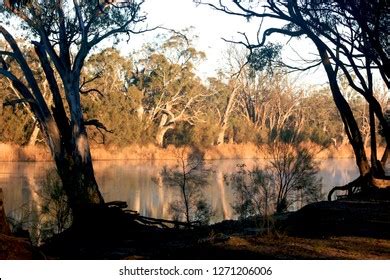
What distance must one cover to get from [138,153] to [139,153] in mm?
66

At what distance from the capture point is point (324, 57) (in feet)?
28.1

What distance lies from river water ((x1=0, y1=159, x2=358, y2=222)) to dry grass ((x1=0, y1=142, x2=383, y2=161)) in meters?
1.40

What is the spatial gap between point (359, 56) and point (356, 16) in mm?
1024

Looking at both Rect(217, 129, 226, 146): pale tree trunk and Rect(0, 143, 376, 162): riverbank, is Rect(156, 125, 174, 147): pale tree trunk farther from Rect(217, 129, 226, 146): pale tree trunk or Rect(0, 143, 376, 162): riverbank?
Rect(217, 129, 226, 146): pale tree trunk

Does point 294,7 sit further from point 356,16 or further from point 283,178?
point 283,178

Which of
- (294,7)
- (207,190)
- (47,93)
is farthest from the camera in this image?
(47,93)

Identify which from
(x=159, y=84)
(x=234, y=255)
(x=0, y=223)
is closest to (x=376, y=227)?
(x=234, y=255)

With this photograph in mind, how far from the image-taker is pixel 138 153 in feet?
84.7

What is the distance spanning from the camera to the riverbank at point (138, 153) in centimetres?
2298

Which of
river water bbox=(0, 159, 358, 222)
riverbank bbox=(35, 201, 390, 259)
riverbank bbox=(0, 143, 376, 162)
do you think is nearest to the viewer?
riverbank bbox=(35, 201, 390, 259)

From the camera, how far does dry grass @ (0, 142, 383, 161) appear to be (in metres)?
23.0

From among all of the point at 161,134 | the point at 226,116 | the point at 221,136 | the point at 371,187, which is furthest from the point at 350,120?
the point at 226,116

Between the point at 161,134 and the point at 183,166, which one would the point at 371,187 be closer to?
the point at 183,166

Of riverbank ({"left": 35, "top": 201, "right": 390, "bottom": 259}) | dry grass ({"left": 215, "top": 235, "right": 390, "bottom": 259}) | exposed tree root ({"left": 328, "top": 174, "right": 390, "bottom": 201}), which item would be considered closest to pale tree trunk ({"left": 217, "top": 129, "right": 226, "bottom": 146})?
exposed tree root ({"left": 328, "top": 174, "right": 390, "bottom": 201})
